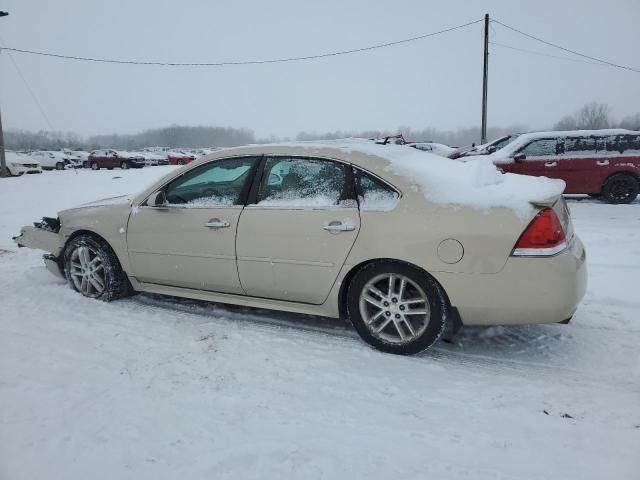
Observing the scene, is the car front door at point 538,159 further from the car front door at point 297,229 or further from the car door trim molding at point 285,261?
the car door trim molding at point 285,261

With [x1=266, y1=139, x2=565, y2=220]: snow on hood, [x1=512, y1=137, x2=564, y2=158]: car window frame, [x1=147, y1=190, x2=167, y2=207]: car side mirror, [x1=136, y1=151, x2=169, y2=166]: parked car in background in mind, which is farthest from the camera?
[x1=136, y1=151, x2=169, y2=166]: parked car in background

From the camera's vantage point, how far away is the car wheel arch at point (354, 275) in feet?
9.91

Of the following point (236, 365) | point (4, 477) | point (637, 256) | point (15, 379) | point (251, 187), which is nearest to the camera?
point (4, 477)

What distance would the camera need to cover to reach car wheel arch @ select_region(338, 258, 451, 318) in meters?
3.02

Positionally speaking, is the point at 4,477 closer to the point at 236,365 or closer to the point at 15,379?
the point at 15,379

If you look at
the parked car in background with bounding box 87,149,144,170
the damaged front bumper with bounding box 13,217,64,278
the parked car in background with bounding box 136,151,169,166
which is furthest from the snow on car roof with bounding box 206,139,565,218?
the parked car in background with bounding box 136,151,169,166

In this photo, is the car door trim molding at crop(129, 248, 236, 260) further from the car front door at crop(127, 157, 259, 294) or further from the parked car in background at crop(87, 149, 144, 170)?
the parked car in background at crop(87, 149, 144, 170)

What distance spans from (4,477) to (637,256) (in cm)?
625

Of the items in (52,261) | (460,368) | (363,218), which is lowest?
(460,368)

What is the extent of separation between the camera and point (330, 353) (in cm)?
324

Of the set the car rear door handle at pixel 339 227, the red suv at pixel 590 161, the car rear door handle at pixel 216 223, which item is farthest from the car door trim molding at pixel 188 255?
the red suv at pixel 590 161

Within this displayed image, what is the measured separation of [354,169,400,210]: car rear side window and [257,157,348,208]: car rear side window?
11cm

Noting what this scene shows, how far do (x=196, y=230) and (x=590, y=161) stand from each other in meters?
9.43

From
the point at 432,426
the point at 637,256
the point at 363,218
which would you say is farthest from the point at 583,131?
the point at 432,426
